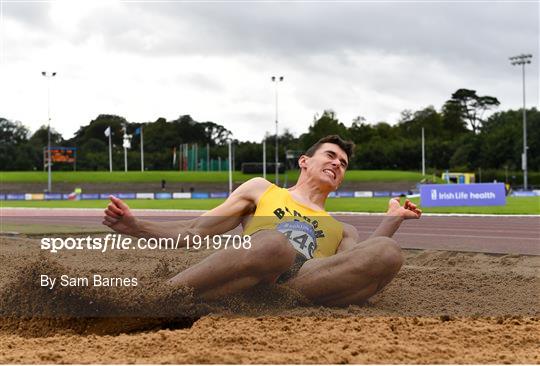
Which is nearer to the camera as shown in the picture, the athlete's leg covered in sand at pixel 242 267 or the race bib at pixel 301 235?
the athlete's leg covered in sand at pixel 242 267

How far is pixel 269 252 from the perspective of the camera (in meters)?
4.12

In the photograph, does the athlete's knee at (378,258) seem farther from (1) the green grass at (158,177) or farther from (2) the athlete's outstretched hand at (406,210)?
(1) the green grass at (158,177)

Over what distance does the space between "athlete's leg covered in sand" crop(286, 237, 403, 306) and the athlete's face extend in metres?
0.52

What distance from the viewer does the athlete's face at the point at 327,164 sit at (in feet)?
15.6

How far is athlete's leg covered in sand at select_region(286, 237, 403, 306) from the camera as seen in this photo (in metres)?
4.44

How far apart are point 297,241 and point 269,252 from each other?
0.42 metres

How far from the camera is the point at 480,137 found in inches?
3253

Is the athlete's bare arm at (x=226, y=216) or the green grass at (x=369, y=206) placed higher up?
the athlete's bare arm at (x=226, y=216)

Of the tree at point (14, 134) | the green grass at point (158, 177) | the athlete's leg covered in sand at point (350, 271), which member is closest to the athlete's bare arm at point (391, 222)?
the athlete's leg covered in sand at point (350, 271)

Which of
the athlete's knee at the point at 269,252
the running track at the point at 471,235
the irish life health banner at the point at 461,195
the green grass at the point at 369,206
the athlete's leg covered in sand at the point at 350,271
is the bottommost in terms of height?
the green grass at the point at 369,206

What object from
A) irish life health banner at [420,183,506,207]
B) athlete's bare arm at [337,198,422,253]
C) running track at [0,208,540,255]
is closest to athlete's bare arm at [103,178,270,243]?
athlete's bare arm at [337,198,422,253]

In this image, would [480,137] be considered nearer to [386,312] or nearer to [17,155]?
[17,155]

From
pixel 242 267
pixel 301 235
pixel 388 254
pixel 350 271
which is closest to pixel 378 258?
pixel 388 254

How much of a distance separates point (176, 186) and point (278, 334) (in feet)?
206
